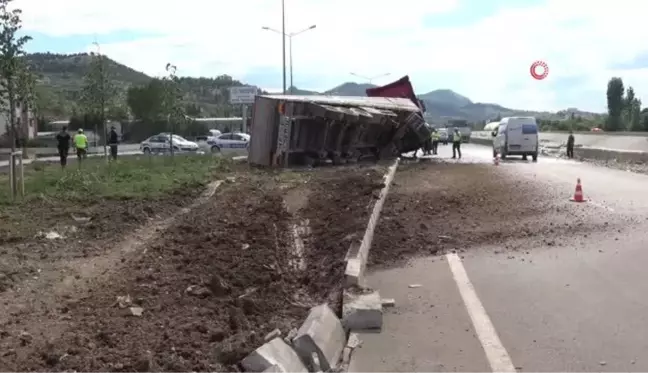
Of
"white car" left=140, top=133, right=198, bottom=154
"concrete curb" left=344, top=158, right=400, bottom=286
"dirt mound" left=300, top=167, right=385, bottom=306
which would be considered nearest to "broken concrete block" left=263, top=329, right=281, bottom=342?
"dirt mound" left=300, top=167, right=385, bottom=306

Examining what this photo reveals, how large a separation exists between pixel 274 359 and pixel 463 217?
27.9 ft

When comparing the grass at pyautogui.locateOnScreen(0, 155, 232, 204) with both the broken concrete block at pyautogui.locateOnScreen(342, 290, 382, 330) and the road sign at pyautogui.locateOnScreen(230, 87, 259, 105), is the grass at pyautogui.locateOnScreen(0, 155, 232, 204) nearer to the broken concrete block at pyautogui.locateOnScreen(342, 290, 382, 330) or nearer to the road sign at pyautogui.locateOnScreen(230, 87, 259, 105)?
the broken concrete block at pyautogui.locateOnScreen(342, 290, 382, 330)

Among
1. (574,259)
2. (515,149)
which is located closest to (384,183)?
(574,259)

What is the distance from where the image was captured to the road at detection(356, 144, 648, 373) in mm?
6031

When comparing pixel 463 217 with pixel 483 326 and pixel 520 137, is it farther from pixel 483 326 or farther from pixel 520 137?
pixel 520 137

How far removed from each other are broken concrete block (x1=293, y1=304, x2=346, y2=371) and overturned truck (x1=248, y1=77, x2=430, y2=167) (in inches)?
696

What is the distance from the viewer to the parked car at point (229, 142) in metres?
53.2

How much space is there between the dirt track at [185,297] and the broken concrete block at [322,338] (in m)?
0.37

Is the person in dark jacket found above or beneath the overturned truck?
beneath

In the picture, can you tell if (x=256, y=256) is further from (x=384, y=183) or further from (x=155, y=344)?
(x=384, y=183)

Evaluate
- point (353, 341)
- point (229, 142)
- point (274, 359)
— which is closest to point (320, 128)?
point (353, 341)

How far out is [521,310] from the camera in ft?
24.5

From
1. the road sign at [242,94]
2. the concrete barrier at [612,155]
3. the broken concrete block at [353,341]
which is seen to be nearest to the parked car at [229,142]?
the concrete barrier at [612,155]

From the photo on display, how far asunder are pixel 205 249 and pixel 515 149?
2825 cm
